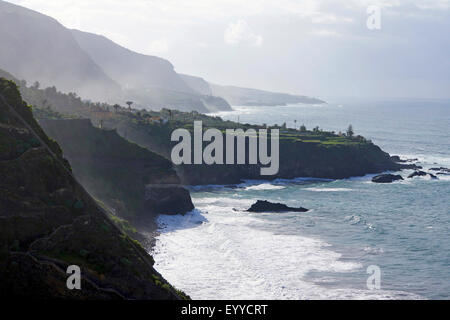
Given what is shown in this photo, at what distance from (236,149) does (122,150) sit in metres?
45.4

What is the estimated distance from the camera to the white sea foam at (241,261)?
47.1 metres

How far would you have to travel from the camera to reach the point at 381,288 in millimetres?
48531

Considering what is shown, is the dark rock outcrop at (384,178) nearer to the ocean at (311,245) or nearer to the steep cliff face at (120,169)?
the ocean at (311,245)

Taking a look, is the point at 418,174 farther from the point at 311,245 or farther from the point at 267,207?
the point at 311,245

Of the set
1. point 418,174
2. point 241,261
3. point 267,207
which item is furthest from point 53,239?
point 418,174

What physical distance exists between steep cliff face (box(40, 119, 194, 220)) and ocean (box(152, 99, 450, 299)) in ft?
12.1

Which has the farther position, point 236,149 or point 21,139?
point 236,149

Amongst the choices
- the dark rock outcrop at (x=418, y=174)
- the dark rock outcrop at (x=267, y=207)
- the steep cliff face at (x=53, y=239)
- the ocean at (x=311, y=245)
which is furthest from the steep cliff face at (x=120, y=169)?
the dark rock outcrop at (x=418, y=174)

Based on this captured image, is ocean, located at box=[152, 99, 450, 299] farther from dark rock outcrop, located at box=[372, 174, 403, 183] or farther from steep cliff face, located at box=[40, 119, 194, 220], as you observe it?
dark rock outcrop, located at box=[372, 174, 403, 183]

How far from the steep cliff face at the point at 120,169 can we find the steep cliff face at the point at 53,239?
3698 cm

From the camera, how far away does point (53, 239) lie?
109ft

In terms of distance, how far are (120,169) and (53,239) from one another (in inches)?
1942
